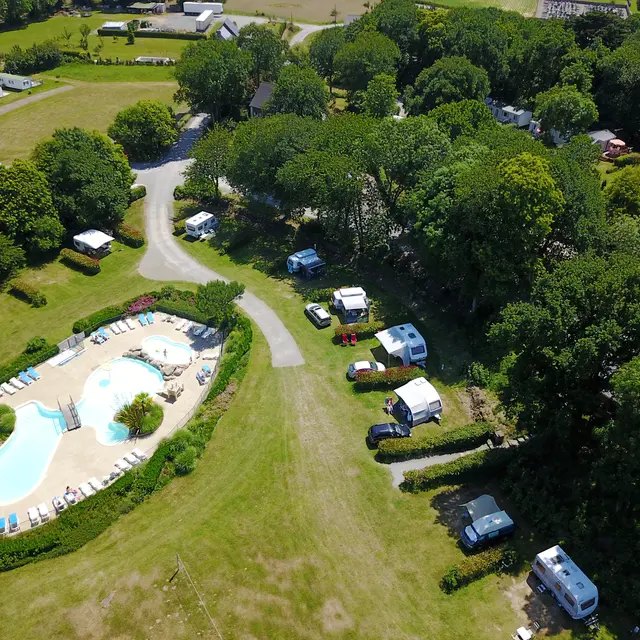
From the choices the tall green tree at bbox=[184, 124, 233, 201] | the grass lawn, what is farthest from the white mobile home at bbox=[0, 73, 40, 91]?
the tall green tree at bbox=[184, 124, 233, 201]

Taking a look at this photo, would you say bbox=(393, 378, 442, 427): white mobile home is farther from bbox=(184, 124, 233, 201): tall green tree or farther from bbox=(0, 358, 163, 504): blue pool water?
bbox=(184, 124, 233, 201): tall green tree

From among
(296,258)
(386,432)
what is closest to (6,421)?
(386,432)

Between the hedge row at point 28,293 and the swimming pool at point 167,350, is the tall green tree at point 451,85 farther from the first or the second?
the hedge row at point 28,293

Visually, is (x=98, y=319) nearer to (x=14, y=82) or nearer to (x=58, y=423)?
(x=58, y=423)

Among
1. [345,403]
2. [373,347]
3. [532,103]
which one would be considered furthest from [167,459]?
[532,103]

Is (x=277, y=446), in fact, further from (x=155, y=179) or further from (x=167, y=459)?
Answer: (x=155, y=179)

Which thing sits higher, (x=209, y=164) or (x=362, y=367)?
(x=209, y=164)
